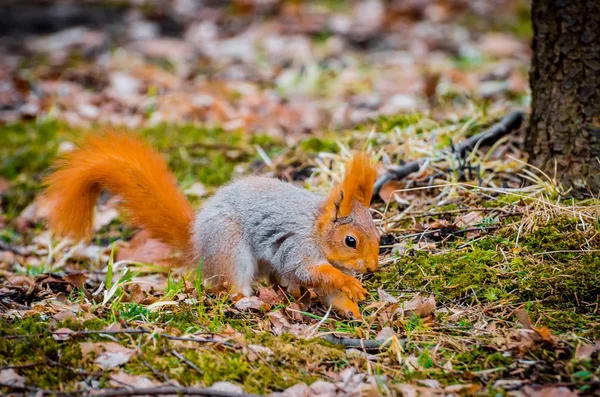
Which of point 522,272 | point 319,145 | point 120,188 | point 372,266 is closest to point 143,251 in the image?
point 120,188

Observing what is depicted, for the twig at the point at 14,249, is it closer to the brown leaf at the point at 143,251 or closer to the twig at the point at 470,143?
the brown leaf at the point at 143,251

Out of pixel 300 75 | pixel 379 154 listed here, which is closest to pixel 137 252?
pixel 379 154

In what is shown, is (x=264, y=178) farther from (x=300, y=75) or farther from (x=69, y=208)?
(x=300, y=75)

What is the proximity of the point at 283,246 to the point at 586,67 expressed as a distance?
1.77 meters

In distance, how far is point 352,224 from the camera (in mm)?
3070

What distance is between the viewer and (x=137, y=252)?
4.07 meters

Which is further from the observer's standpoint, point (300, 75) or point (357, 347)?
point (300, 75)

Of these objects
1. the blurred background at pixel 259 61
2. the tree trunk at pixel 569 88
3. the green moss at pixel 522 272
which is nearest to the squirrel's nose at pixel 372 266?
the green moss at pixel 522 272

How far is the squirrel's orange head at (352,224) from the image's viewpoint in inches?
119

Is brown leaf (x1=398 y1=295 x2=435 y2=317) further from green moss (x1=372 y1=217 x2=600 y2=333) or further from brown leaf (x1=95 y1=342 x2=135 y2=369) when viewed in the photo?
brown leaf (x1=95 y1=342 x2=135 y2=369)

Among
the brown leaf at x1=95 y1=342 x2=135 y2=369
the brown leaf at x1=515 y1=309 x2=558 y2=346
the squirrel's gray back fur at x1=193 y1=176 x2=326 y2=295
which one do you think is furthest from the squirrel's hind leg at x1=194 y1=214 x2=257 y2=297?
the brown leaf at x1=515 y1=309 x2=558 y2=346

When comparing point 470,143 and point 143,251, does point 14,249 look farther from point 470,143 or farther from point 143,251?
point 470,143

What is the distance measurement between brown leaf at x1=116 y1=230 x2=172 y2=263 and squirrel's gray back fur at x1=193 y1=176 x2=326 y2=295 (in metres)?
0.75

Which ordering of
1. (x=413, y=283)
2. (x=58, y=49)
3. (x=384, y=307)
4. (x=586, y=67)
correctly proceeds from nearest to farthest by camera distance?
(x=384, y=307) < (x=413, y=283) < (x=586, y=67) < (x=58, y=49)
